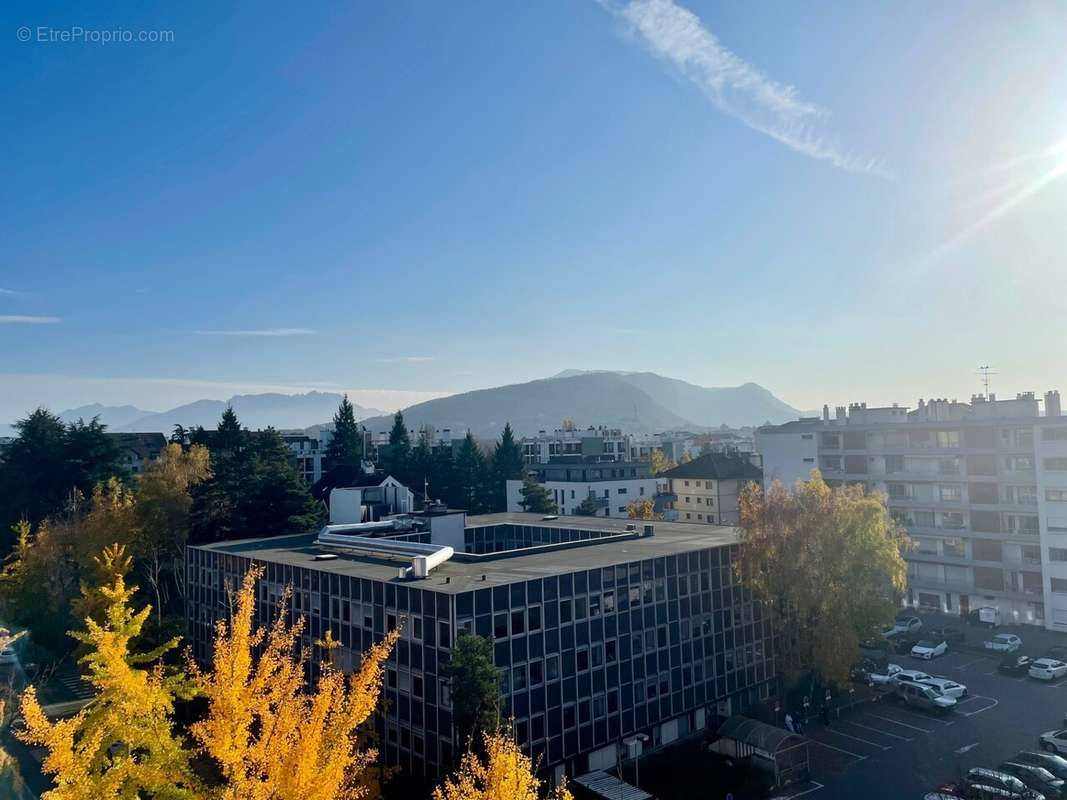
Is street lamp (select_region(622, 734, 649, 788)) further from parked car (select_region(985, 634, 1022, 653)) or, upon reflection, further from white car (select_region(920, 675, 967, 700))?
parked car (select_region(985, 634, 1022, 653))

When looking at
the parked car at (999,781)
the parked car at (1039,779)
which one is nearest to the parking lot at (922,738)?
the parked car at (999,781)

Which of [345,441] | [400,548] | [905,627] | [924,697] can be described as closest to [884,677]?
[924,697]

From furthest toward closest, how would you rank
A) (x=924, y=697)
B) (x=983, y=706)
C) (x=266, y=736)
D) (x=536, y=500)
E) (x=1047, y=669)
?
(x=536, y=500) < (x=1047, y=669) < (x=983, y=706) < (x=924, y=697) < (x=266, y=736)

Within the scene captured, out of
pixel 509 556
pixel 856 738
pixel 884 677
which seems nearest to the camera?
pixel 856 738

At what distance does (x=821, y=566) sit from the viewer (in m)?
34.4

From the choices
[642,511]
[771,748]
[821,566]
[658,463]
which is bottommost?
[771,748]

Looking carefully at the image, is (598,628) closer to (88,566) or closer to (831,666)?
(831,666)

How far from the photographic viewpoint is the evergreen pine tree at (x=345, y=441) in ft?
348

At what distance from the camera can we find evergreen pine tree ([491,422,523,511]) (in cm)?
8950

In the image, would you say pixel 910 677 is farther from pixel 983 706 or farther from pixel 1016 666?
pixel 1016 666

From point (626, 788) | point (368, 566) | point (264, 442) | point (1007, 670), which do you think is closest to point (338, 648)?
point (368, 566)

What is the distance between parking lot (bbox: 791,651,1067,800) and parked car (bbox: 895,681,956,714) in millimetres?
436

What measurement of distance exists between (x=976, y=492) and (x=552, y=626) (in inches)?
1683

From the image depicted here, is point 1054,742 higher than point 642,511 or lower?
lower
